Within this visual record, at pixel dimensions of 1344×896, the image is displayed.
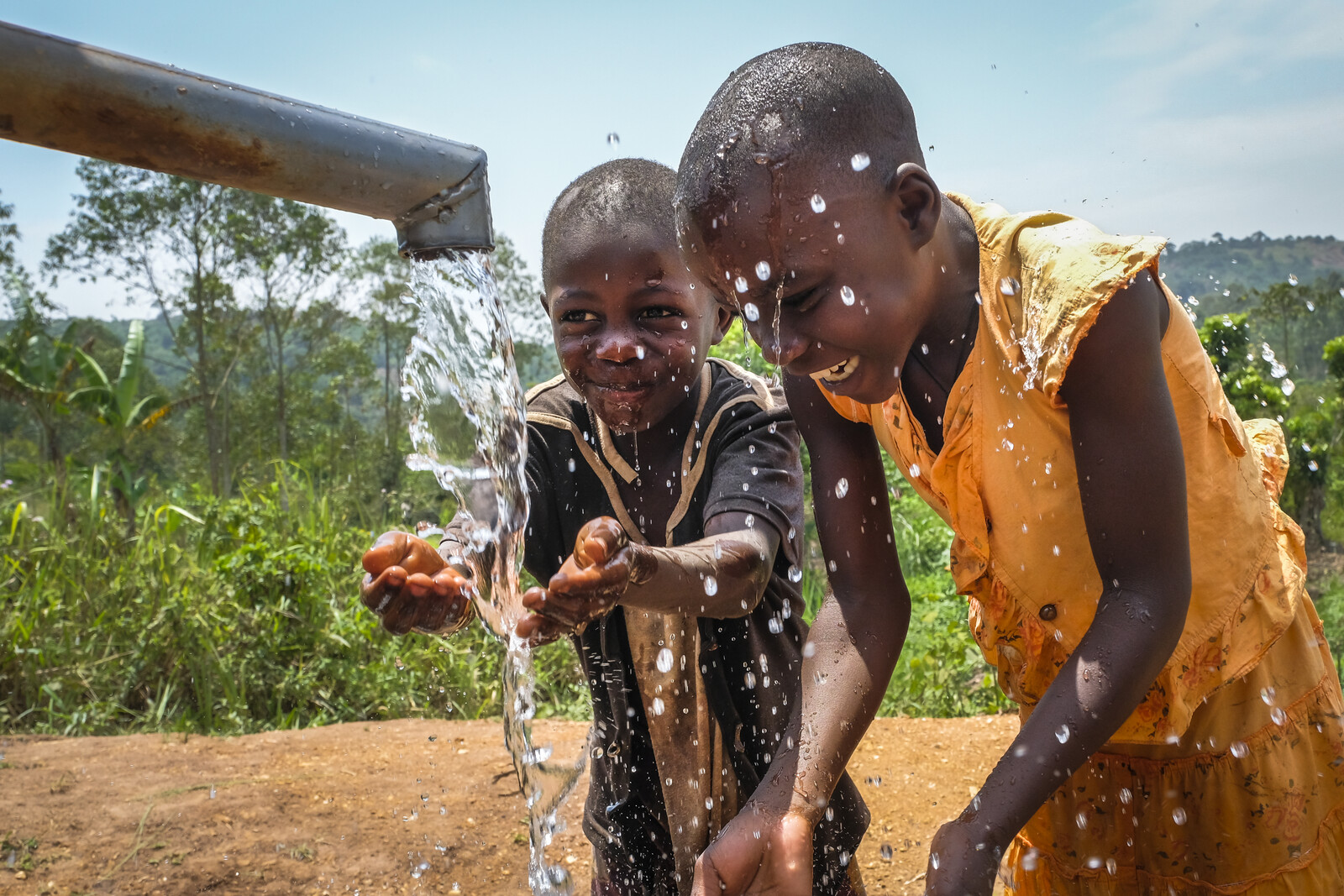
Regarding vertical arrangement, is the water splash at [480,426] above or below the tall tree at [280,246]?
below

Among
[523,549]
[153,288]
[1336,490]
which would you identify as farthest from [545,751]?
[153,288]

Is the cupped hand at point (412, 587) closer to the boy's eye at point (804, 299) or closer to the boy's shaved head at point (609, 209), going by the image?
the boy's shaved head at point (609, 209)

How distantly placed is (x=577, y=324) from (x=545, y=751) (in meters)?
Result: 1.95

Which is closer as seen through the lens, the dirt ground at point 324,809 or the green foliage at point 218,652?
the dirt ground at point 324,809

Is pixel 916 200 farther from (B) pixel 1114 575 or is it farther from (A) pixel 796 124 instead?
(B) pixel 1114 575

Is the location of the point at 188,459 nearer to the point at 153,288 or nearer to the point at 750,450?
the point at 153,288

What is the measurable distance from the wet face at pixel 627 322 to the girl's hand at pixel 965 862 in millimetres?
1048

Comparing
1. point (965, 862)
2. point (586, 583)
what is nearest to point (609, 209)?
point (586, 583)

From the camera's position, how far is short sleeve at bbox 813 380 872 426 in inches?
64.6

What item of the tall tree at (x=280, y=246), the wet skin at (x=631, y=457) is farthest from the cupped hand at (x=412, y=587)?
the tall tree at (x=280, y=246)

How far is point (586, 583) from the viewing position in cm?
141

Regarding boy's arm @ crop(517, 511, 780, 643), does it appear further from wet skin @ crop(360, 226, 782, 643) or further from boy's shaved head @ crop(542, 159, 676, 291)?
boy's shaved head @ crop(542, 159, 676, 291)

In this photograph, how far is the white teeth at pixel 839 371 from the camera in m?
1.44

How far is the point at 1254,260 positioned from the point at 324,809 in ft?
13.9
